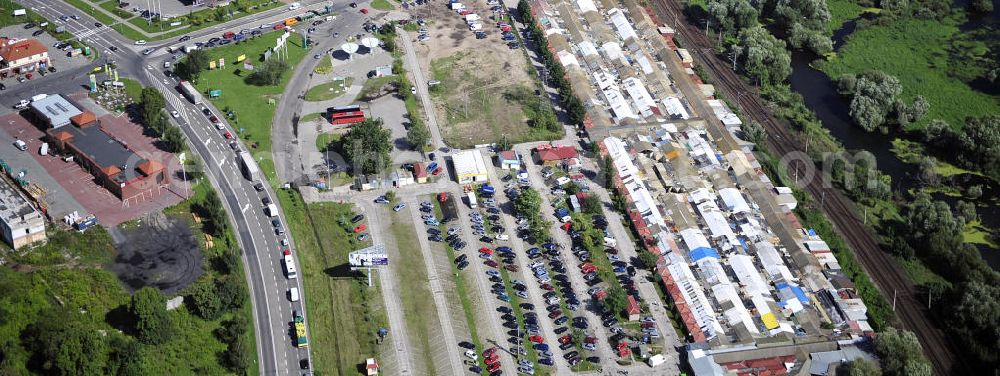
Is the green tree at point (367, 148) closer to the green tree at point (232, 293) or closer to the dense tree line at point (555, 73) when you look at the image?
the green tree at point (232, 293)

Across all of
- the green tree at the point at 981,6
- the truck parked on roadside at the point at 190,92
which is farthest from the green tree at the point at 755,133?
the truck parked on roadside at the point at 190,92

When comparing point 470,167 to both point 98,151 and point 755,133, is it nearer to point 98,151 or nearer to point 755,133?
point 755,133

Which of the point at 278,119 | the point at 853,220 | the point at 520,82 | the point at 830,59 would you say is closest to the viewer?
the point at 853,220

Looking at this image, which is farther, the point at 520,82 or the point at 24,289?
the point at 520,82

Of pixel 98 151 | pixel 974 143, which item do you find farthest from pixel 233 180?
pixel 974 143

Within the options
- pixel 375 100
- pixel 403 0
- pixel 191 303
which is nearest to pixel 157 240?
pixel 191 303

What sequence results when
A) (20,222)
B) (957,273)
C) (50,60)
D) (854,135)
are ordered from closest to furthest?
(20,222) → (957,273) → (854,135) → (50,60)

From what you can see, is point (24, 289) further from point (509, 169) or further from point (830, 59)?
point (830, 59)
